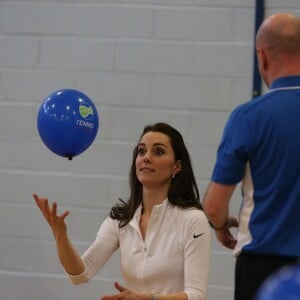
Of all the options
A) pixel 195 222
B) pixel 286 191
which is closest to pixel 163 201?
pixel 195 222

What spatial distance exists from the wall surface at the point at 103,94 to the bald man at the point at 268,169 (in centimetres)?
141

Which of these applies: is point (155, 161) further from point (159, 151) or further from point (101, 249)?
point (101, 249)

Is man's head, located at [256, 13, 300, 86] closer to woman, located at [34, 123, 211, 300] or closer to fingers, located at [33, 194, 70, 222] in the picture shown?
woman, located at [34, 123, 211, 300]

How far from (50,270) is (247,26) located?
1.56m

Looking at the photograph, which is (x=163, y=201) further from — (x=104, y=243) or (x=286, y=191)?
(x=286, y=191)

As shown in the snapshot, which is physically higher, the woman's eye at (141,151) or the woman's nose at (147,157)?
the woman's eye at (141,151)

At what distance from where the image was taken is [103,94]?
129 inches

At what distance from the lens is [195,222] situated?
7.24ft

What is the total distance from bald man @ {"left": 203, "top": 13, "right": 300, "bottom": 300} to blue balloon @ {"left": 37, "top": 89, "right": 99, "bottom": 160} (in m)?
0.81

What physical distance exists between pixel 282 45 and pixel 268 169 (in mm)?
340

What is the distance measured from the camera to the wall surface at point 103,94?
3.20 metres

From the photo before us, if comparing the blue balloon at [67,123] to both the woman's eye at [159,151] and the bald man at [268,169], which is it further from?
the bald man at [268,169]

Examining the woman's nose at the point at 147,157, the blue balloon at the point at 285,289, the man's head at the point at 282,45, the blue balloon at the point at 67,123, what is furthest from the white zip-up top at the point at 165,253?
the blue balloon at the point at 285,289

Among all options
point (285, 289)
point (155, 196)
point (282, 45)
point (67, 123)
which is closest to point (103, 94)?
point (67, 123)
